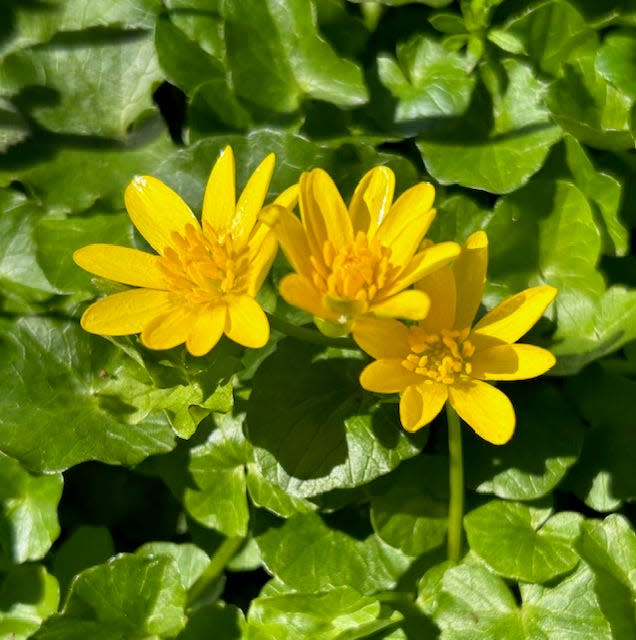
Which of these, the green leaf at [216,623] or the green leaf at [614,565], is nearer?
the green leaf at [614,565]

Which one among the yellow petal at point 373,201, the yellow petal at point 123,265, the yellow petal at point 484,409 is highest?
the yellow petal at point 373,201

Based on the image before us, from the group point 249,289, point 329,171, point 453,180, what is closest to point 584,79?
point 453,180

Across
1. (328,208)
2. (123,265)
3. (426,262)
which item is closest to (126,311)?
(123,265)

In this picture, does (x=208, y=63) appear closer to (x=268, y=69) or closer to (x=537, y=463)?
(x=268, y=69)

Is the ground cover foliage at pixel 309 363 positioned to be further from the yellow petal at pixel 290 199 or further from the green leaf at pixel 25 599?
the yellow petal at pixel 290 199

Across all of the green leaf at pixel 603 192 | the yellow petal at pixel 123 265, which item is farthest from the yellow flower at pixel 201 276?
the green leaf at pixel 603 192

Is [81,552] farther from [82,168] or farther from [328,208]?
[328,208]

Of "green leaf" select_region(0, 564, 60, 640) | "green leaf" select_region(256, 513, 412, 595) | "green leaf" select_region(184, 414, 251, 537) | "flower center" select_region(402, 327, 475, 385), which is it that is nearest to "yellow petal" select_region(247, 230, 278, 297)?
"flower center" select_region(402, 327, 475, 385)

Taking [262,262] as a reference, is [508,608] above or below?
Result: below

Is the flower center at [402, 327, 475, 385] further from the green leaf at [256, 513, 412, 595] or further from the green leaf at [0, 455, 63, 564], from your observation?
the green leaf at [0, 455, 63, 564]
